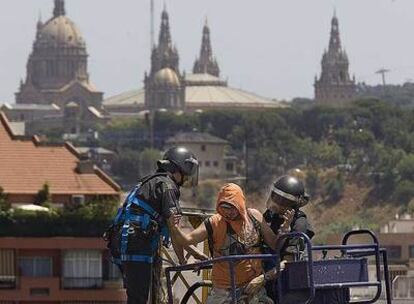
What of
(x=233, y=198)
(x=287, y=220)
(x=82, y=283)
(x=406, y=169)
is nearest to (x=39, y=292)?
(x=82, y=283)

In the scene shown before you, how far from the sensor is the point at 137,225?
12438 mm

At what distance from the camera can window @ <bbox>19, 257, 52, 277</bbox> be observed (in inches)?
1941

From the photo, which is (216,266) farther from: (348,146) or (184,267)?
(348,146)

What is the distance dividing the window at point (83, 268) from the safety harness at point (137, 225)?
36937 mm

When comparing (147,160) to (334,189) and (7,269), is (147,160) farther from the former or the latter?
(7,269)

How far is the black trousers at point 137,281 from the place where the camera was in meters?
12.4

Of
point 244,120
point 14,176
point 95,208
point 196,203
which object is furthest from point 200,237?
point 244,120

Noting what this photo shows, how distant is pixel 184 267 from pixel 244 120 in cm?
18764

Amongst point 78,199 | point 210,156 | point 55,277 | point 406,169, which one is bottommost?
point 55,277


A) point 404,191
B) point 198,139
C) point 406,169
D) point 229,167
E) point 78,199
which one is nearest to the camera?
point 78,199

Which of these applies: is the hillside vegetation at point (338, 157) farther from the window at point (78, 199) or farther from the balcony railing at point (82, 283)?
the balcony railing at point (82, 283)

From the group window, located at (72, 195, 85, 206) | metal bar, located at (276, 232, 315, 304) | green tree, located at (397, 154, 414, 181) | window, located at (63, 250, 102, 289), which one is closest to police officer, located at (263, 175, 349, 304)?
metal bar, located at (276, 232, 315, 304)

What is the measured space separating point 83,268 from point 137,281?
38585 mm

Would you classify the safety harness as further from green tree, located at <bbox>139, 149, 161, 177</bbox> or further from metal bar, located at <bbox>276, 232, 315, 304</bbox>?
green tree, located at <bbox>139, 149, 161, 177</bbox>
